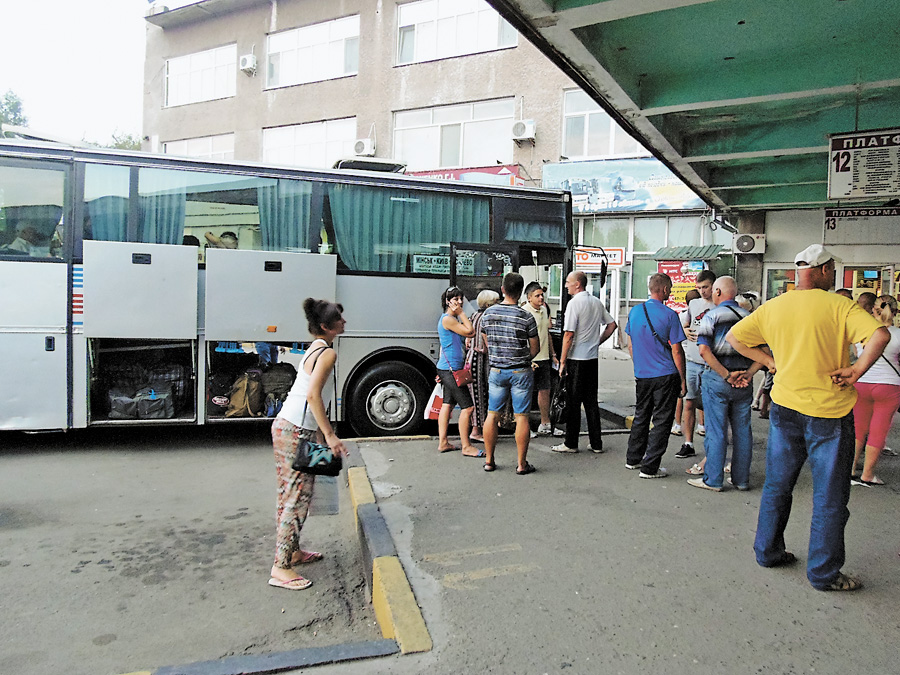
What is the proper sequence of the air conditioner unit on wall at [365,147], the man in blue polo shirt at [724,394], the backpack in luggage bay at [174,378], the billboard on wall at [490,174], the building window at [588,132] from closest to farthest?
the man in blue polo shirt at [724,394] < the backpack in luggage bay at [174,378] < the building window at [588,132] < the billboard on wall at [490,174] < the air conditioner unit on wall at [365,147]

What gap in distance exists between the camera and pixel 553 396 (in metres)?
8.44

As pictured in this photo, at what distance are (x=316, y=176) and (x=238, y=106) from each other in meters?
20.4

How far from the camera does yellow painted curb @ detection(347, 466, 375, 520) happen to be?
5.33 metres

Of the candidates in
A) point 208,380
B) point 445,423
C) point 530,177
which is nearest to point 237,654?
point 445,423

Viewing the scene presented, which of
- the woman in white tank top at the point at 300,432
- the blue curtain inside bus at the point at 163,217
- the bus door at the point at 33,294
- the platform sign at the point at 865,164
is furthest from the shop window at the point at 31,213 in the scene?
the platform sign at the point at 865,164

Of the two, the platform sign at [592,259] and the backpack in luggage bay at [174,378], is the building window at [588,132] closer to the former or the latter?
the platform sign at [592,259]

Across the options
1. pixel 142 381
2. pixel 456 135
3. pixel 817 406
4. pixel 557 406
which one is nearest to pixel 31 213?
pixel 142 381

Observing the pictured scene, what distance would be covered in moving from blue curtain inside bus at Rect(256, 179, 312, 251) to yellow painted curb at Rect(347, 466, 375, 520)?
2.97 m

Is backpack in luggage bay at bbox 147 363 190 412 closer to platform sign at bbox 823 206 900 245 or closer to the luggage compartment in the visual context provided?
the luggage compartment

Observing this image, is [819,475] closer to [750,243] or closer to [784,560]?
[784,560]

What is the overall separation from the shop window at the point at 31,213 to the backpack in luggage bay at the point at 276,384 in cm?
248

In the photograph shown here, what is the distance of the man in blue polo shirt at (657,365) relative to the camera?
6043mm

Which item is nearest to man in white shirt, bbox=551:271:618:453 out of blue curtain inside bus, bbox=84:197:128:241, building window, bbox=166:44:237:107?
blue curtain inside bus, bbox=84:197:128:241

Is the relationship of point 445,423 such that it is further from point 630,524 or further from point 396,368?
point 630,524
